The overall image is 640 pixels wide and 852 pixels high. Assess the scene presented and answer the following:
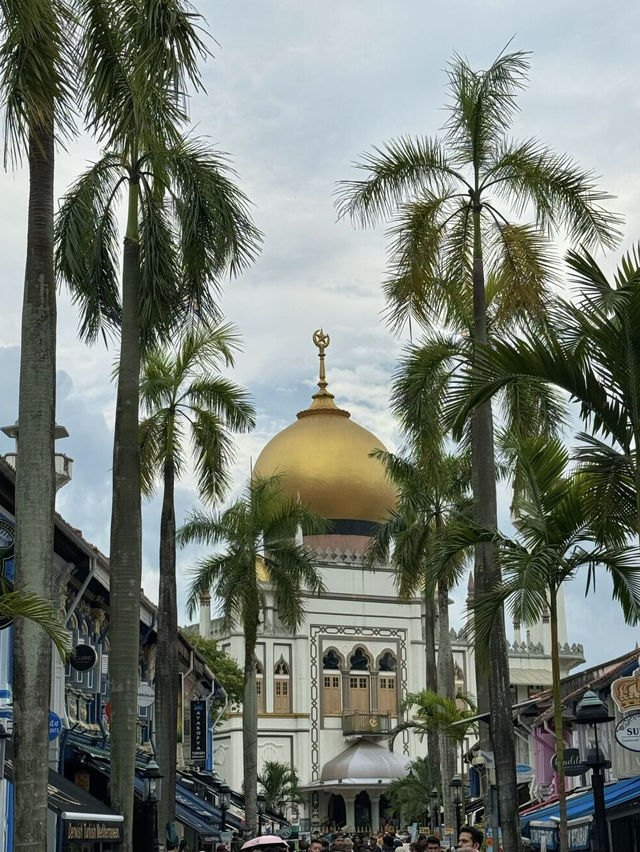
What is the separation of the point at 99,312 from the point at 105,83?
6296mm

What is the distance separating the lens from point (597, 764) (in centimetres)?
1516

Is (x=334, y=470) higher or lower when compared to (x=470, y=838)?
higher

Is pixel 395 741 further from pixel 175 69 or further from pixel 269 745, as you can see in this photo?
pixel 175 69

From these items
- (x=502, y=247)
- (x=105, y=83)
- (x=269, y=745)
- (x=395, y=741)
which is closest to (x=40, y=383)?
(x=105, y=83)

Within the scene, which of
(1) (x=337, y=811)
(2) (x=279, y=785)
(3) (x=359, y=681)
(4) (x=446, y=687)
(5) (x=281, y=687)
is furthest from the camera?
(3) (x=359, y=681)

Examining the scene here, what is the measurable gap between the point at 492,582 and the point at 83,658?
803cm

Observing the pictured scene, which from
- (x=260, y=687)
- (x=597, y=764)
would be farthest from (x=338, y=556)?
(x=597, y=764)

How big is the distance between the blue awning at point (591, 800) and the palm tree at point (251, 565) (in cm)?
1448

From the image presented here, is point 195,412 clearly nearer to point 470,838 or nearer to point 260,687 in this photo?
point 470,838

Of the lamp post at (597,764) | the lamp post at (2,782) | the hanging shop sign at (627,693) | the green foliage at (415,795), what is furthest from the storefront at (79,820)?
the green foliage at (415,795)

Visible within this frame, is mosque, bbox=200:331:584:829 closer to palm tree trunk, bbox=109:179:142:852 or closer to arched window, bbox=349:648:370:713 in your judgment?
arched window, bbox=349:648:370:713

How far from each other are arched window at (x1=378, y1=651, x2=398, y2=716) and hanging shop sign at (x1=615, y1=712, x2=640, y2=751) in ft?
169

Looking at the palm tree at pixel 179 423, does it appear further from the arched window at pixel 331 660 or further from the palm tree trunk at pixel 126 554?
the arched window at pixel 331 660

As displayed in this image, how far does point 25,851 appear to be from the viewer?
38.2 ft
